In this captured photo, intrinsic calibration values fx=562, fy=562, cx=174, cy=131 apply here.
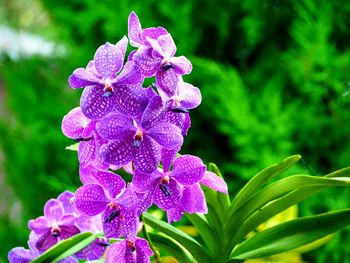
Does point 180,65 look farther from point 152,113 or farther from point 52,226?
point 52,226

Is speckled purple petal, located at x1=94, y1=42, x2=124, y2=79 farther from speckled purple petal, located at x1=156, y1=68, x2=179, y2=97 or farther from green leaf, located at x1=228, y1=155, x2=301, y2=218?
green leaf, located at x1=228, y1=155, x2=301, y2=218

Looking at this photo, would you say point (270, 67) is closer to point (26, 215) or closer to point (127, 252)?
point (26, 215)

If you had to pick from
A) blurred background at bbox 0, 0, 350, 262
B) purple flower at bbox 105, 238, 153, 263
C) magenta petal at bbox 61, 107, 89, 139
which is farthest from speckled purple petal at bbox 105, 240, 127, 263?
blurred background at bbox 0, 0, 350, 262

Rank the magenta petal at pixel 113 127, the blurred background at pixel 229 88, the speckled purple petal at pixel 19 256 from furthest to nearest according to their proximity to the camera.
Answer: the blurred background at pixel 229 88 < the speckled purple petal at pixel 19 256 < the magenta petal at pixel 113 127

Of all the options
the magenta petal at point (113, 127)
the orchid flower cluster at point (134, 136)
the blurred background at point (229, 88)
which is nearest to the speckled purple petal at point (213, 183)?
the orchid flower cluster at point (134, 136)

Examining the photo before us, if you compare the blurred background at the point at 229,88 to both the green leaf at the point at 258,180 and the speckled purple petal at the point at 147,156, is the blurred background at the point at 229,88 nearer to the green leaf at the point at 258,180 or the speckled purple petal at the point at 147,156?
the green leaf at the point at 258,180

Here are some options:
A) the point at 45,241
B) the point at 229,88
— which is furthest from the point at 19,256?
the point at 229,88
